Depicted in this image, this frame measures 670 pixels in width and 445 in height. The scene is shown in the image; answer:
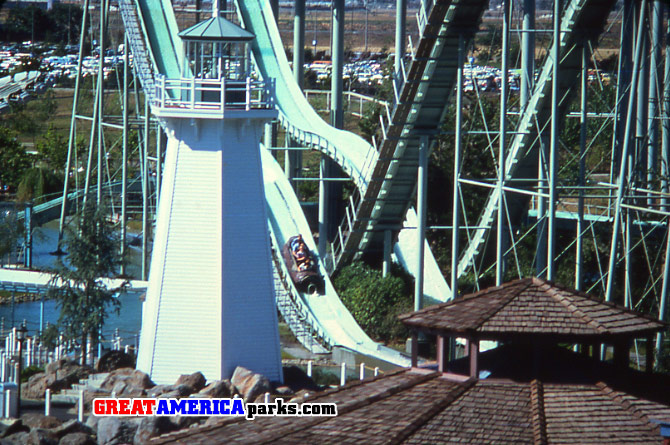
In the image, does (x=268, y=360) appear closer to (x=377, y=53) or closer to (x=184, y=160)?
(x=184, y=160)

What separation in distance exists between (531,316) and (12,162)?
49.4 metres

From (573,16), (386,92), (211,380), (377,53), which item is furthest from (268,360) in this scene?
(377,53)

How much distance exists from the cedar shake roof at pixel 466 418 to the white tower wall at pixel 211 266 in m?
10.8

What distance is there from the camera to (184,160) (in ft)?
91.4

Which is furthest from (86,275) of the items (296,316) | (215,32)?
(215,32)

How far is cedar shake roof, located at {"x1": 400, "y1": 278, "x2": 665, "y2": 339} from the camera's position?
54.9ft

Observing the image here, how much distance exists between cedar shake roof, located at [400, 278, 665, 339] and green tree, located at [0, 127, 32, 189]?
155 ft

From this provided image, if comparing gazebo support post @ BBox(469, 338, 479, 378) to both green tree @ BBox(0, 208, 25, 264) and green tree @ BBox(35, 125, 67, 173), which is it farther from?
green tree @ BBox(35, 125, 67, 173)

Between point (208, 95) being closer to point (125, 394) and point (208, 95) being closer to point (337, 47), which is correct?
point (125, 394)

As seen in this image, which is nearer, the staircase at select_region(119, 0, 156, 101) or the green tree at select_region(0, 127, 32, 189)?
the staircase at select_region(119, 0, 156, 101)

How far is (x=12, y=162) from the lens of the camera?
208ft

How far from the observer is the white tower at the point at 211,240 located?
27453mm

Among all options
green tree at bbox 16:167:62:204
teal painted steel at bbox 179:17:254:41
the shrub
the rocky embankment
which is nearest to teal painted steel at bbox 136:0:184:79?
the shrub

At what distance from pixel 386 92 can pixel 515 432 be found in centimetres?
4247
